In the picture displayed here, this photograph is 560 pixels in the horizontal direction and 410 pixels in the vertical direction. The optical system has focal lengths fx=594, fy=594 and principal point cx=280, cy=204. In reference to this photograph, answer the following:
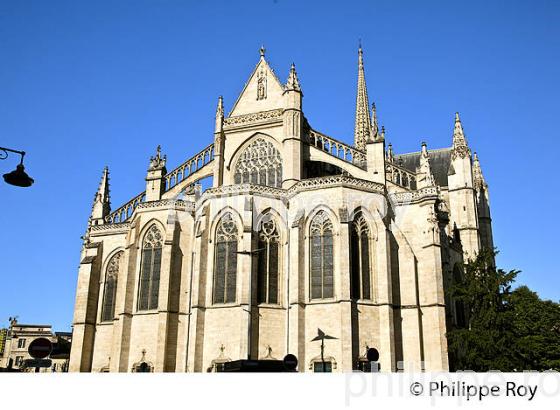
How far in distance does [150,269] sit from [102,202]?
1062 cm

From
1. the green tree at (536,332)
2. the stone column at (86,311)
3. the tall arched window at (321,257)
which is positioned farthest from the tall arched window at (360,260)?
the stone column at (86,311)

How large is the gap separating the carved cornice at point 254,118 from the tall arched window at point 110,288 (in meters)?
12.2

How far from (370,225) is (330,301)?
207 inches

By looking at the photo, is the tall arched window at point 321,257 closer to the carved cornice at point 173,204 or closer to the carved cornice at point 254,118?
the carved cornice at point 173,204

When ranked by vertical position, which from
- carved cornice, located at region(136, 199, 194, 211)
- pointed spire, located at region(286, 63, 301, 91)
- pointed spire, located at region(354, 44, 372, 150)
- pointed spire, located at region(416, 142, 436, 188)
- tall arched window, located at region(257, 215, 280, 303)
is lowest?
tall arched window, located at region(257, 215, 280, 303)

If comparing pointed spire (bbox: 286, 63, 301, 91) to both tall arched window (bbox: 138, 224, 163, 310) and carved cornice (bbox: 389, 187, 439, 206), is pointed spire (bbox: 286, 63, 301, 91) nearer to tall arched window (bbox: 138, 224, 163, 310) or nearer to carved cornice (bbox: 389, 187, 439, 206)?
carved cornice (bbox: 389, 187, 439, 206)

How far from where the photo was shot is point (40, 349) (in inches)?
497

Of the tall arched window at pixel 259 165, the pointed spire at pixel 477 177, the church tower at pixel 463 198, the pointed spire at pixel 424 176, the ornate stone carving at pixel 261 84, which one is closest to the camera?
the pointed spire at pixel 424 176

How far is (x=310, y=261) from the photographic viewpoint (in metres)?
33.8

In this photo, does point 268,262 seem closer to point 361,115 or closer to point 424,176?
point 424,176

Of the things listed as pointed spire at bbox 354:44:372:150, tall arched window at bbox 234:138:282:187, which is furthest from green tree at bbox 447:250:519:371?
pointed spire at bbox 354:44:372:150

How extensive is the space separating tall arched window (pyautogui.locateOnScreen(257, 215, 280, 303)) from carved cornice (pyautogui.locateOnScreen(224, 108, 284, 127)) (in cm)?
868

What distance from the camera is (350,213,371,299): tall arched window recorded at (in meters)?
33.2

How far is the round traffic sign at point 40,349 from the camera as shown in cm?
1253
